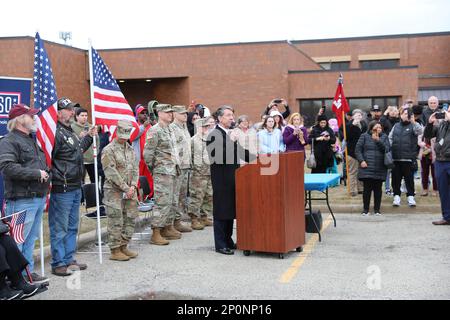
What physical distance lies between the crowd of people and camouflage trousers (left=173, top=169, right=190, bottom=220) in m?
0.02

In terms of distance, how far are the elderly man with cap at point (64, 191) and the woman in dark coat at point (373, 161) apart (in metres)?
5.79

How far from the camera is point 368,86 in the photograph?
92.3 feet

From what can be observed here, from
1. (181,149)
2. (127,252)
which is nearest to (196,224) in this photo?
(181,149)

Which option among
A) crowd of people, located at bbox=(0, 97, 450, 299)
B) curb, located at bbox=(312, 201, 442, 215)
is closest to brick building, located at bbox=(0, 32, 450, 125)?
crowd of people, located at bbox=(0, 97, 450, 299)

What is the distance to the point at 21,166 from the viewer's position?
6.00 metres

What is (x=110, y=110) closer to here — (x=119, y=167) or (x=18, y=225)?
(x=119, y=167)

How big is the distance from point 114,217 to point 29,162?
65.9 inches

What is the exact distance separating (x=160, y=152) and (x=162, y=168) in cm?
27

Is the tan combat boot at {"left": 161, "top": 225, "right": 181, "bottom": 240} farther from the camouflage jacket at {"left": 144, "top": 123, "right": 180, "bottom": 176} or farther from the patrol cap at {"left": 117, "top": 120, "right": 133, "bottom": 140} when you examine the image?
the patrol cap at {"left": 117, "top": 120, "right": 133, "bottom": 140}

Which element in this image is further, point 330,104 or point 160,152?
point 330,104

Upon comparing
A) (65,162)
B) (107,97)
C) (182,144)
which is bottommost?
(65,162)

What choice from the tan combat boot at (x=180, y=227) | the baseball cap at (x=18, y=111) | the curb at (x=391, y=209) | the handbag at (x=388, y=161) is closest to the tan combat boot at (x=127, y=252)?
the tan combat boot at (x=180, y=227)

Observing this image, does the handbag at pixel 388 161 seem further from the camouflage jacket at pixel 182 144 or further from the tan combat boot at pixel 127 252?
the tan combat boot at pixel 127 252

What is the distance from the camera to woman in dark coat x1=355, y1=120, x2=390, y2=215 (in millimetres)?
10594
